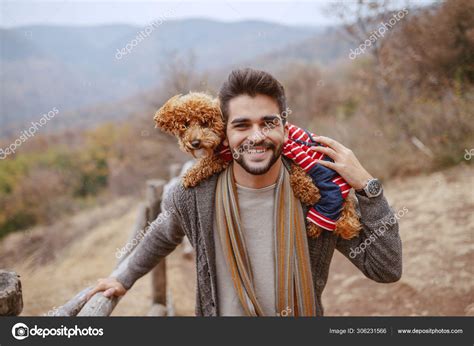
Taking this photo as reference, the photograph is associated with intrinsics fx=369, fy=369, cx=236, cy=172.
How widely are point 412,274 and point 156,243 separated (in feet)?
11.1

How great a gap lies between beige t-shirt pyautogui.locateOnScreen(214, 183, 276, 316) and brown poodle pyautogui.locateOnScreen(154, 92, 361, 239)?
0.17 m

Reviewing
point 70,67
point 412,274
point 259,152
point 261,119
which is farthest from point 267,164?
point 70,67

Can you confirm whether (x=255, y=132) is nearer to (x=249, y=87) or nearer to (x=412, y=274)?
(x=249, y=87)

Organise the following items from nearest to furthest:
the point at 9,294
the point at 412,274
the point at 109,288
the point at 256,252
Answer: the point at 9,294
the point at 256,252
the point at 109,288
the point at 412,274

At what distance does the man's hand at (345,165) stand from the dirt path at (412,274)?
233 cm

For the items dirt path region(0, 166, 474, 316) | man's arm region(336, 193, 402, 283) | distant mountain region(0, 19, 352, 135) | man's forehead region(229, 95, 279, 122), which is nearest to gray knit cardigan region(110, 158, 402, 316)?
man's arm region(336, 193, 402, 283)

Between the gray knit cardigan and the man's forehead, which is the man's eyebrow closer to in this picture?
the man's forehead

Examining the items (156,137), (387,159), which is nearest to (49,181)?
(156,137)

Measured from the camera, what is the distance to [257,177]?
1.85 m

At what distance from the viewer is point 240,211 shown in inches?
73.5

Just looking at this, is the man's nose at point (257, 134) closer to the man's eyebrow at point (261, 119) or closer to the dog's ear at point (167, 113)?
the man's eyebrow at point (261, 119)

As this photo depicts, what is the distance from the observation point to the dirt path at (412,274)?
378 centimetres
